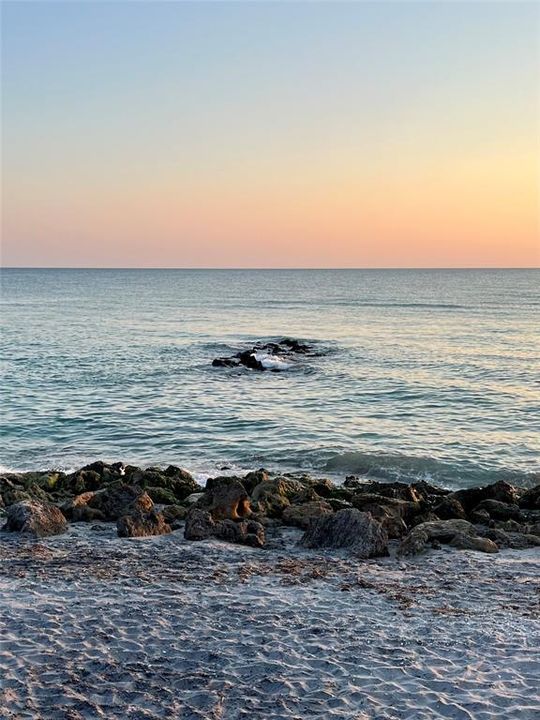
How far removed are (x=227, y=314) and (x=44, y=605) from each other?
7466 centimetres

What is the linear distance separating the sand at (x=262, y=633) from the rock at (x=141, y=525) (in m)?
0.64

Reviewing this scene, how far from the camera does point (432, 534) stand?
14.6 m

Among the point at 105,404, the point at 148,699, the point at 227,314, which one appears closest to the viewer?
the point at 148,699

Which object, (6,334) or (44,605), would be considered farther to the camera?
(6,334)

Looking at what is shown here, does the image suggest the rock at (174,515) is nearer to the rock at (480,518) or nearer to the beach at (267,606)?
the beach at (267,606)

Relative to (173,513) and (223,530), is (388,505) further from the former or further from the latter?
(173,513)

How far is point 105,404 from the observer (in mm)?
31688

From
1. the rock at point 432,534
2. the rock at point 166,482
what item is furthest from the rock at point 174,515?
the rock at point 432,534

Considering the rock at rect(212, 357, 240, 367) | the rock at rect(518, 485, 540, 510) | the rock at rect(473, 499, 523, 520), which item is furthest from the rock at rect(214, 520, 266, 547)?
the rock at rect(212, 357, 240, 367)

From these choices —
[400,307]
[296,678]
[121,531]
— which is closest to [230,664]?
[296,678]

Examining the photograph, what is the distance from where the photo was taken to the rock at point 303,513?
51.0ft

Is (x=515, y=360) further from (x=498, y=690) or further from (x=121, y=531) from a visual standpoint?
(x=498, y=690)

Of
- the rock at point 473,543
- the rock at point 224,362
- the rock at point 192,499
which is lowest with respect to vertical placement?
the rock at point 192,499

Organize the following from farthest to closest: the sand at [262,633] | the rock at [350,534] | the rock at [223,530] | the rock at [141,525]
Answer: the rock at [141,525]
the rock at [223,530]
the rock at [350,534]
the sand at [262,633]
